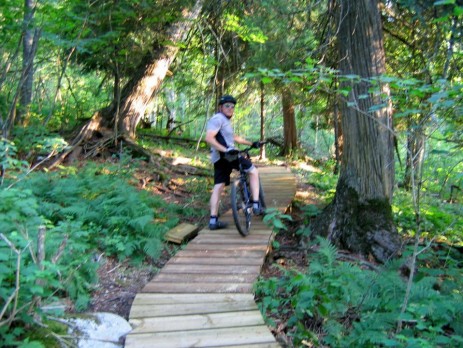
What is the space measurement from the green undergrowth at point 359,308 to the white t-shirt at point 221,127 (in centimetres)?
213

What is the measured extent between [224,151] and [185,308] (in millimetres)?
2611

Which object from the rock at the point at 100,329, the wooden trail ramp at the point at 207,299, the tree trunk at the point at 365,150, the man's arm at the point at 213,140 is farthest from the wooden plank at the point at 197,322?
the tree trunk at the point at 365,150

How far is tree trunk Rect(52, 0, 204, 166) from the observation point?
1145cm

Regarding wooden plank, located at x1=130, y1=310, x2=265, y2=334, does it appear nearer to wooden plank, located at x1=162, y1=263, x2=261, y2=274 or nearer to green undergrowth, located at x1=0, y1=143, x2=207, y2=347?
green undergrowth, located at x1=0, y1=143, x2=207, y2=347

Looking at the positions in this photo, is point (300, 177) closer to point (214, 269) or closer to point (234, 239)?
point (234, 239)

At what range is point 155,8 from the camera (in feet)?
31.7

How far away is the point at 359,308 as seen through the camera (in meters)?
4.60

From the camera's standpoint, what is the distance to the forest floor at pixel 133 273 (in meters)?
4.53

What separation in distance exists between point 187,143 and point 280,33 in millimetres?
6204

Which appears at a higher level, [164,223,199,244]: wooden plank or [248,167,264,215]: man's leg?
[248,167,264,215]: man's leg

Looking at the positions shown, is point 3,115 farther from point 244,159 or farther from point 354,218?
point 354,218

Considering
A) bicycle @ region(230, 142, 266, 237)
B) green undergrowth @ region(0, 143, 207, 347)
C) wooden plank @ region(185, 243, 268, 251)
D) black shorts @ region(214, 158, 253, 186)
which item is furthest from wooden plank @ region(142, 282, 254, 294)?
black shorts @ region(214, 158, 253, 186)

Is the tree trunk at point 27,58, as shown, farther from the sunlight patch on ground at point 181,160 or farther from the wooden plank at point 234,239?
the wooden plank at point 234,239

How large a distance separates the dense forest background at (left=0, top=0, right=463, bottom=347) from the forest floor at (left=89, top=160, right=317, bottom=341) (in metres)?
0.11
